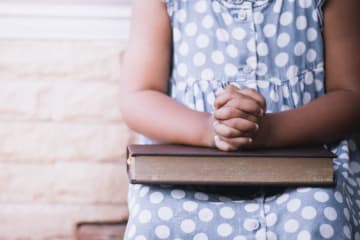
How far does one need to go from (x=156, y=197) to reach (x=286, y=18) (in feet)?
1.27

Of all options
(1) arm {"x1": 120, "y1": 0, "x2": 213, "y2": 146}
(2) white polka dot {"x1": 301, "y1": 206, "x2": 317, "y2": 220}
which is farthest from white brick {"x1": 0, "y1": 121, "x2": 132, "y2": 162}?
(2) white polka dot {"x1": 301, "y1": 206, "x2": 317, "y2": 220}

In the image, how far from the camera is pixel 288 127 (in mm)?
1040

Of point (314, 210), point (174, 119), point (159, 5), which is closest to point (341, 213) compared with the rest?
point (314, 210)

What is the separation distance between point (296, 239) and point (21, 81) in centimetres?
59

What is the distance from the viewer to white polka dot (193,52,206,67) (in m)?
1.17

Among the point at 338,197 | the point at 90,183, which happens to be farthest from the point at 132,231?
the point at 90,183

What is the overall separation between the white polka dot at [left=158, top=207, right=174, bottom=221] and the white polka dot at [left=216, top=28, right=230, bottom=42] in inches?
13.2

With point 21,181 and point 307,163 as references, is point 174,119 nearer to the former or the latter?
point 307,163

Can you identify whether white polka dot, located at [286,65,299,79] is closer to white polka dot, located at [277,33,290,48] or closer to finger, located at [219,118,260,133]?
white polka dot, located at [277,33,290,48]

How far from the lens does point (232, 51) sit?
1.16 m

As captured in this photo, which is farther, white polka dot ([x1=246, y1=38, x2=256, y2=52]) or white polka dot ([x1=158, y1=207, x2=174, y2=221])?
white polka dot ([x1=246, y1=38, x2=256, y2=52])

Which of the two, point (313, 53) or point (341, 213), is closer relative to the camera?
point (341, 213)

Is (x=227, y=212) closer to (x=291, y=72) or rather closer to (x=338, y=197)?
(x=338, y=197)

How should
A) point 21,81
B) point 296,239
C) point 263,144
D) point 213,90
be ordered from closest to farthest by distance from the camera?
1. point 296,239
2. point 263,144
3. point 213,90
4. point 21,81
